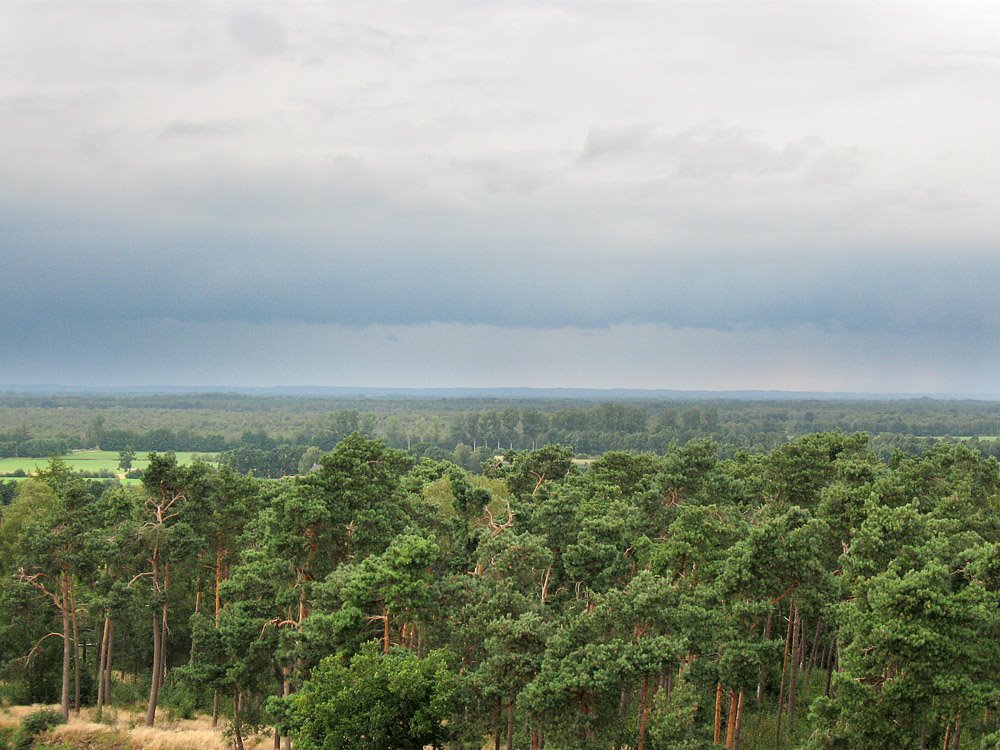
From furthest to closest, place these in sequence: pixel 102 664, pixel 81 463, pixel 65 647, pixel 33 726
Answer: pixel 81 463 → pixel 102 664 → pixel 65 647 → pixel 33 726

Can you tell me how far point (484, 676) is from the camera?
24250 mm

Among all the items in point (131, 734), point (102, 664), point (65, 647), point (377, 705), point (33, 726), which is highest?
point (377, 705)

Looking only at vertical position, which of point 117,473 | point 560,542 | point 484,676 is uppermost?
point 560,542

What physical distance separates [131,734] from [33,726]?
499cm

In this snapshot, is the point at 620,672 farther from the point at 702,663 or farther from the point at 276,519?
the point at 276,519

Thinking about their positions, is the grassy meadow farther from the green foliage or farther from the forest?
the green foliage

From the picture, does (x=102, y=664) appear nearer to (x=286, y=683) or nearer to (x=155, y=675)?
(x=155, y=675)

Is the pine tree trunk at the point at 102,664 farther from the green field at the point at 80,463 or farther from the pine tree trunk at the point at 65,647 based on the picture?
the green field at the point at 80,463

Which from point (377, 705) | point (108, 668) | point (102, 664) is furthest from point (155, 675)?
point (377, 705)

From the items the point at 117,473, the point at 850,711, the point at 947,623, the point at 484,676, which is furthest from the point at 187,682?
the point at 117,473

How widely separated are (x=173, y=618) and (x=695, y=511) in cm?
3100

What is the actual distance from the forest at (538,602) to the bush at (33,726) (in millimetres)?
2114

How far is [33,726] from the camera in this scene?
36.5m

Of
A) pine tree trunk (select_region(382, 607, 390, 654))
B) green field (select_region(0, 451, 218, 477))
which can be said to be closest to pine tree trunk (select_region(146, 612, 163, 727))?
pine tree trunk (select_region(382, 607, 390, 654))
